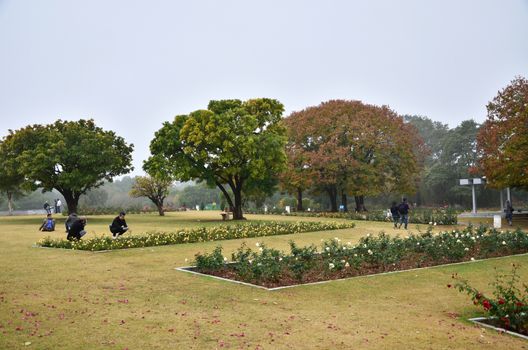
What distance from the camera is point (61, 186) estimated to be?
135ft

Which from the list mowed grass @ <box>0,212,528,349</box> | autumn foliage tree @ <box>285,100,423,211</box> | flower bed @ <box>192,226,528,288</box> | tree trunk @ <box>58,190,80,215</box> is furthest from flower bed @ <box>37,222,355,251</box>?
tree trunk @ <box>58,190,80,215</box>

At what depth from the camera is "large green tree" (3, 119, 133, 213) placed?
38094mm

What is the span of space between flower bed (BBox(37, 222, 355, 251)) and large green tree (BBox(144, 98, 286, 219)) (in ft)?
30.4

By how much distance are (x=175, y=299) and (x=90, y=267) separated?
509 centimetres

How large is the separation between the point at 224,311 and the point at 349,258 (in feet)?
17.0

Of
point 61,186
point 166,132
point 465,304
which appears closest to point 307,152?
point 166,132

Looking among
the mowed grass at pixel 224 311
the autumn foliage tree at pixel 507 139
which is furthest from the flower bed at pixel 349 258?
the autumn foliage tree at pixel 507 139

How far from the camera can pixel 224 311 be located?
884cm

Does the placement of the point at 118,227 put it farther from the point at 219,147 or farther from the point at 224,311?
the point at 219,147

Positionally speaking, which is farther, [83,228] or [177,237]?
[83,228]

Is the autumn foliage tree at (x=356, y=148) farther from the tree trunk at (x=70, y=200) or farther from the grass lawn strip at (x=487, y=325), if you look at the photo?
the grass lawn strip at (x=487, y=325)

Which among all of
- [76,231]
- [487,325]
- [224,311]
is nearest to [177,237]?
[76,231]

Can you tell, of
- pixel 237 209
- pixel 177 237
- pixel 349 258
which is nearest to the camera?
pixel 349 258

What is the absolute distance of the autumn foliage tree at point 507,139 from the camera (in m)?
29.1
